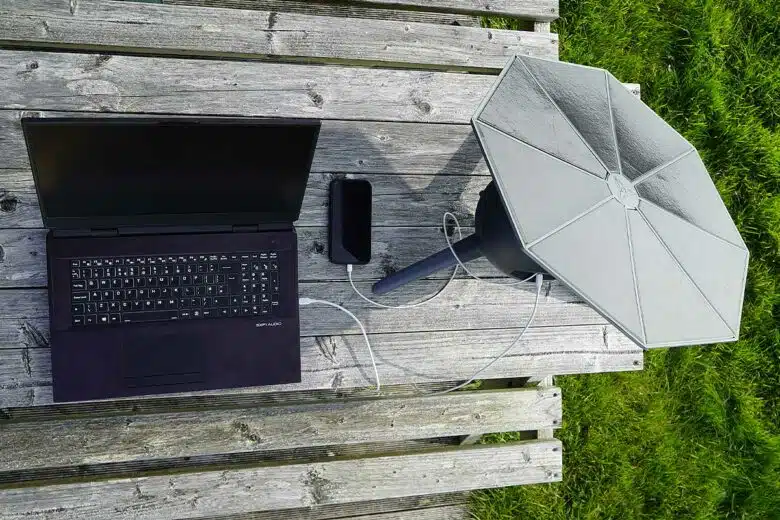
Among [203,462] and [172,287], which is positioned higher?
[172,287]

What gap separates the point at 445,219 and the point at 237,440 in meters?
0.65

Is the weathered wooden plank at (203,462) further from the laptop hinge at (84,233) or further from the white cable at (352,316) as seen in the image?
the laptop hinge at (84,233)

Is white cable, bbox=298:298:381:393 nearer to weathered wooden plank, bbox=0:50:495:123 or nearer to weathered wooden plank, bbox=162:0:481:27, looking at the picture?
weathered wooden plank, bbox=0:50:495:123

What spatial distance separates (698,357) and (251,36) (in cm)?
176

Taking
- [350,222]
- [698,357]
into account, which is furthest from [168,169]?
[698,357]

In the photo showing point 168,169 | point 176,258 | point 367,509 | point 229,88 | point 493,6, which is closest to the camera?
point 168,169

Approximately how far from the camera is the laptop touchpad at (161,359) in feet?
4.01

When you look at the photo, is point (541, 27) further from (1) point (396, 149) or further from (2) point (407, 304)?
(2) point (407, 304)

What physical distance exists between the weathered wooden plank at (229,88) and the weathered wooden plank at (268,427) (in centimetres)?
63

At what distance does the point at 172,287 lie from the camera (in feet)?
4.00

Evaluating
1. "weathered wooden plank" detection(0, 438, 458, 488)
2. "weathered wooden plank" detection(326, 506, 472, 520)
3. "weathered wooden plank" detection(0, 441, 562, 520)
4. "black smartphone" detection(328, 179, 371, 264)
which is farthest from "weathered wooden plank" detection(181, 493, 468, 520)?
"black smartphone" detection(328, 179, 371, 264)

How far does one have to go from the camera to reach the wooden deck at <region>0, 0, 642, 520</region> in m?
1.29

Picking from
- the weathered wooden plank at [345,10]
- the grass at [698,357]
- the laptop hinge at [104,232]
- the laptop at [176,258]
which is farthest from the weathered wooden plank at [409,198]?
the grass at [698,357]

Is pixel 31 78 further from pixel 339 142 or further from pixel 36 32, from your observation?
pixel 339 142
